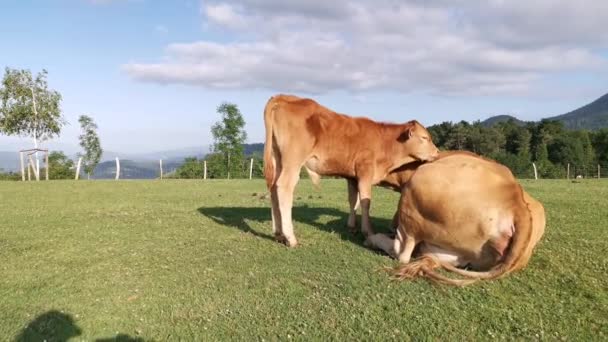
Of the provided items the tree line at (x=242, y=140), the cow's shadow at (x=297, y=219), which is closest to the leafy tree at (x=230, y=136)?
the tree line at (x=242, y=140)

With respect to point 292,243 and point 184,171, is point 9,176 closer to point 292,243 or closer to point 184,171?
point 184,171

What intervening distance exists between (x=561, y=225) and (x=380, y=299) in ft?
18.7

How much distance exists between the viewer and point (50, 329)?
185 inches

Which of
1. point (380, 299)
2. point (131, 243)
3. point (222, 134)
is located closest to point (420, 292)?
point (380, 299)

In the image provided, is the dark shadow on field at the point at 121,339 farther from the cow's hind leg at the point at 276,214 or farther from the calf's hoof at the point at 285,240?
the cow's hind leg at the point at 276,214

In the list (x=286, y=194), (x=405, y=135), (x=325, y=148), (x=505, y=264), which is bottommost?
(x=505, y=264)

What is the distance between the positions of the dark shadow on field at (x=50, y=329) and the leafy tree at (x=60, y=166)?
145ft

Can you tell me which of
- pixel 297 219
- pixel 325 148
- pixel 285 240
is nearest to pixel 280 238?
pixel 285 240

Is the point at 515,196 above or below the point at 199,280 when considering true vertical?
above

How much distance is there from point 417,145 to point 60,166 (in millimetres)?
45500

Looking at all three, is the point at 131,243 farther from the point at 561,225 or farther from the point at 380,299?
the point at 561,225

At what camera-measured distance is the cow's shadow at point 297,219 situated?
898 centimetres

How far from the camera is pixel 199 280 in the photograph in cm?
614

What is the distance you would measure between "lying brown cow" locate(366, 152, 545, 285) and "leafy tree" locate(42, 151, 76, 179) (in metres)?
44.8
